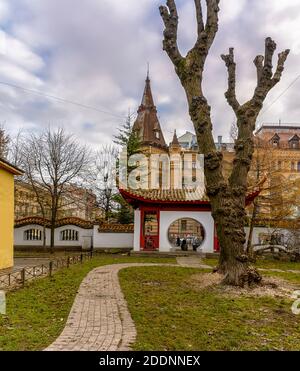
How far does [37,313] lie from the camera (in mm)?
6750

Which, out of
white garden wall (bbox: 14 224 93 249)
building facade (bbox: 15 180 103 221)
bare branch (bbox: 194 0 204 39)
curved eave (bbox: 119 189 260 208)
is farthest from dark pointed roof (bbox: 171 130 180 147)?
bare branch (bbox: 194 0 204 39)

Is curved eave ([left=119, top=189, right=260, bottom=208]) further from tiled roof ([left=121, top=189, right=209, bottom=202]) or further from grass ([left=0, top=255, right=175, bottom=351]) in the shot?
grass ([left=0, top=255, right=175, bottom=351])

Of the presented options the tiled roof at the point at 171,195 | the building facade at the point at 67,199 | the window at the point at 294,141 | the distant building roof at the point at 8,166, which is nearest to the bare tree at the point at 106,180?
the building facade at the point at 67,199

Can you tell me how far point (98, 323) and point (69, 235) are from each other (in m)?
20.6

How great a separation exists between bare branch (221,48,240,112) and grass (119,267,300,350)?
6.06m

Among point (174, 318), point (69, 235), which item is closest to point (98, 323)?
point (174, 318)

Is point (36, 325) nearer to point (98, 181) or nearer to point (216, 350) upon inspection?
point (216, 350)

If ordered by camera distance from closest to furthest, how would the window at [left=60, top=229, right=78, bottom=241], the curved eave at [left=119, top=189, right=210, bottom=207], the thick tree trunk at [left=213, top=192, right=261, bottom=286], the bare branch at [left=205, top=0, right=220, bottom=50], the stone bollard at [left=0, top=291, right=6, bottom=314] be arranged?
1. the stone bollard at [left=0, top=291, right=6, bottom=314]
2. the thick tree trunk at [left=213, top=192, right=261, bottom=286]
3. the bare branch at [left=205, top=0, right=220, bottom=50]
4. the curved eave at [left=119, top=189, right=210, bottom=207]
5. the window at [left=60, top=229, right=78, bottom=241]

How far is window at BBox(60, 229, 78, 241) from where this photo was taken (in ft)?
84.5

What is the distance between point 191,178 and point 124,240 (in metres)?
22.9

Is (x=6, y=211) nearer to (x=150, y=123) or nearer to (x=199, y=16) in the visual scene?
(x=199, y=16)

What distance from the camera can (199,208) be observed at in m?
20.8

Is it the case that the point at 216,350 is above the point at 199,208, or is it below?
below

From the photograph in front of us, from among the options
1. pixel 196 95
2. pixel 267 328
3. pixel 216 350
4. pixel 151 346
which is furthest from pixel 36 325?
pixel 196 95
